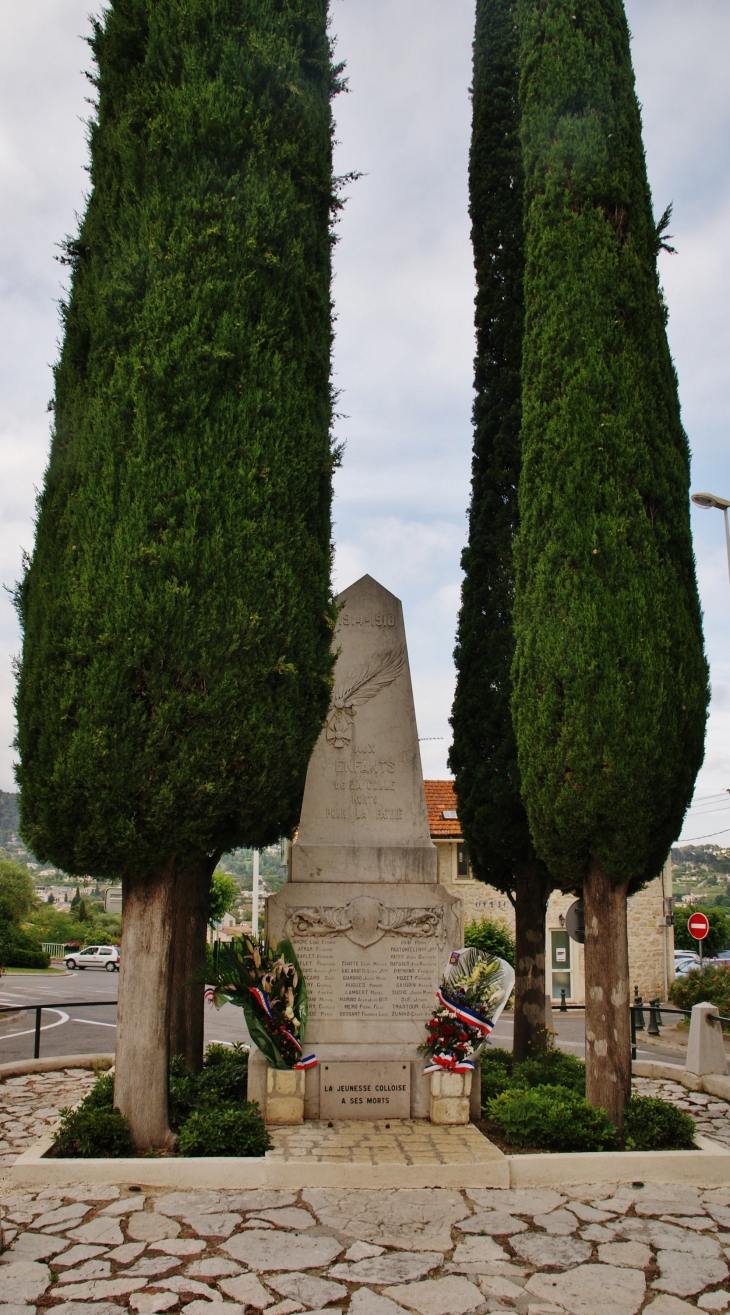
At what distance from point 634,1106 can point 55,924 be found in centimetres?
5419

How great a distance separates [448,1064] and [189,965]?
115 inches

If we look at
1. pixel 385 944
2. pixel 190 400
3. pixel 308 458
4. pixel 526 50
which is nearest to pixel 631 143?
pixel 526 50

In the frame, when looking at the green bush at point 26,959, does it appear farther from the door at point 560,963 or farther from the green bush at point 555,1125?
the green bush at point 555,1125

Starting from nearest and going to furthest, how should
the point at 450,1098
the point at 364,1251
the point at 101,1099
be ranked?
the point at 364,1251
the point at 101,1099
the point at 450,1098

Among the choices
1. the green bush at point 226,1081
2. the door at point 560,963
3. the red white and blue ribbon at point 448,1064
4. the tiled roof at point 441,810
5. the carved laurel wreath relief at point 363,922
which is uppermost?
the tiled roof at point 441,810

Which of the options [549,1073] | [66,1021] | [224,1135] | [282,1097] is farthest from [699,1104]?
[66,1021]

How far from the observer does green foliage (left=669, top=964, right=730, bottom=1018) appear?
54.5 feet

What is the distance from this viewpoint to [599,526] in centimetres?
748

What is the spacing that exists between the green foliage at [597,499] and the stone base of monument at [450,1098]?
6.12 feet

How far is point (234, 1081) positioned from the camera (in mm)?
7996

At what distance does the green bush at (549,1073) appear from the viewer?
858cm

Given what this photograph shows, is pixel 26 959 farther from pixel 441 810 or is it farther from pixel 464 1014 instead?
pixel 464 1014

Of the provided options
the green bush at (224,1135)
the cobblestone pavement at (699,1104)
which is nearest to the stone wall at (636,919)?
the cobblestone pavement at (699,1104)

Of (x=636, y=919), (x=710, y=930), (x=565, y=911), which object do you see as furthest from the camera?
(x=710, y=930)
